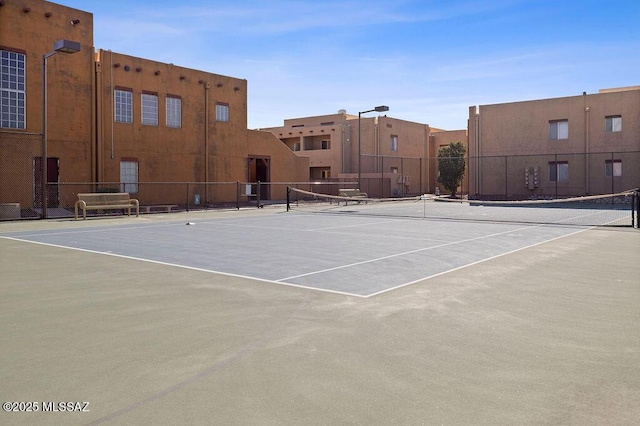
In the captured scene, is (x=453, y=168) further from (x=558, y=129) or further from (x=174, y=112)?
(x=174, y=112)

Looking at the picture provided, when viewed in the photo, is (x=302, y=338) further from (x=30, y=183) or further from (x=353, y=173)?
(x=353, y=173)

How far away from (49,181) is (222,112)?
44.4 ft

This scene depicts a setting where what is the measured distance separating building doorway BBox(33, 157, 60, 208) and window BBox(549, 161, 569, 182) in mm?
34882

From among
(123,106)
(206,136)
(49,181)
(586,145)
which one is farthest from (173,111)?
(586,145)

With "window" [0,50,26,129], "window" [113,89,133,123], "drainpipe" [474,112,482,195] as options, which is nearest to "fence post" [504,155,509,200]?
"drainpipe" [474,112,482,195]

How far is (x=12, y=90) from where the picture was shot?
2708 centimetres

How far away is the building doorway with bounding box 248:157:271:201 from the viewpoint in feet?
142

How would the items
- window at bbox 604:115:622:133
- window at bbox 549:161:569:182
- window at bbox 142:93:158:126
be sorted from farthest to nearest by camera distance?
window at bbox 549:161:569:182, window at bbox 604:115:622:133, window at bbox 142:93:158:126

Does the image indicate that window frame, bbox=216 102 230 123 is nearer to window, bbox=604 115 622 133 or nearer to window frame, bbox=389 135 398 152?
window frame, bbox=389 135 398 152

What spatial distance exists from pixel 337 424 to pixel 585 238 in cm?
1434

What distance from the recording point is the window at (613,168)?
4028 cm

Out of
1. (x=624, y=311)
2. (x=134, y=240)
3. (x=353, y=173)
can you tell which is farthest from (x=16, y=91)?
(x=353, y=173)

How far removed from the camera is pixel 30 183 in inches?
1101

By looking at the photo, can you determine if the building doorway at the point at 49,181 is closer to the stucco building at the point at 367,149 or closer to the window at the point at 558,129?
the stucco building at the point at 367,149
